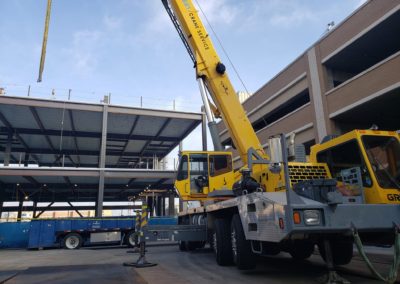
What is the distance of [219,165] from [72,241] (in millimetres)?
12164

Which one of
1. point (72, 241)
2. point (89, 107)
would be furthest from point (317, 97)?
point (72, 241)

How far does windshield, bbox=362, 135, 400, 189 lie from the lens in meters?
6.21

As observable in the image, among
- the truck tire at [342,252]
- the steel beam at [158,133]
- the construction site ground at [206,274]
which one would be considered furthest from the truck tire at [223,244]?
the steel beam at [158,133]

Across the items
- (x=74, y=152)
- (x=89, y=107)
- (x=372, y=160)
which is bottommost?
(x=372, y=160)

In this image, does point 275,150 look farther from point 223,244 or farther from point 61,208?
point 61,208

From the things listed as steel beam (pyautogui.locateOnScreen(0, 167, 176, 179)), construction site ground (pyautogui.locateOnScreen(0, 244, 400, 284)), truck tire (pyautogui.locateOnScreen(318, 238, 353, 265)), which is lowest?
construction site ground (pyautogui.locateOnScreen(0, 244, 400, 284))

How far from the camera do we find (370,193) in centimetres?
611

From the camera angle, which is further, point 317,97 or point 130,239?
point 130,239

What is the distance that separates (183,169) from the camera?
12.6m

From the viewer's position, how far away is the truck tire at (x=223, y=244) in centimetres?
842

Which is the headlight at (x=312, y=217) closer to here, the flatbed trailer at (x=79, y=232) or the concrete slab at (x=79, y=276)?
the concrete slab at (x=79, y=276)

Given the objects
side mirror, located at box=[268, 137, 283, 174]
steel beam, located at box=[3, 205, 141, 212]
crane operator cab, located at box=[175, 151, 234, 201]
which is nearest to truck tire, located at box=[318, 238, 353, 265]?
side mirror, located at box=[268, 137, 283, 174]

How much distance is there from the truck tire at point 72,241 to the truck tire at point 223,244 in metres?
13.9

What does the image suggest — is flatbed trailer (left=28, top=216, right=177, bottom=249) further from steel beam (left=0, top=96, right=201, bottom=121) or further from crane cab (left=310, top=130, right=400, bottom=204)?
crane cab (left=310, top=130, right=400, bottom=204)
